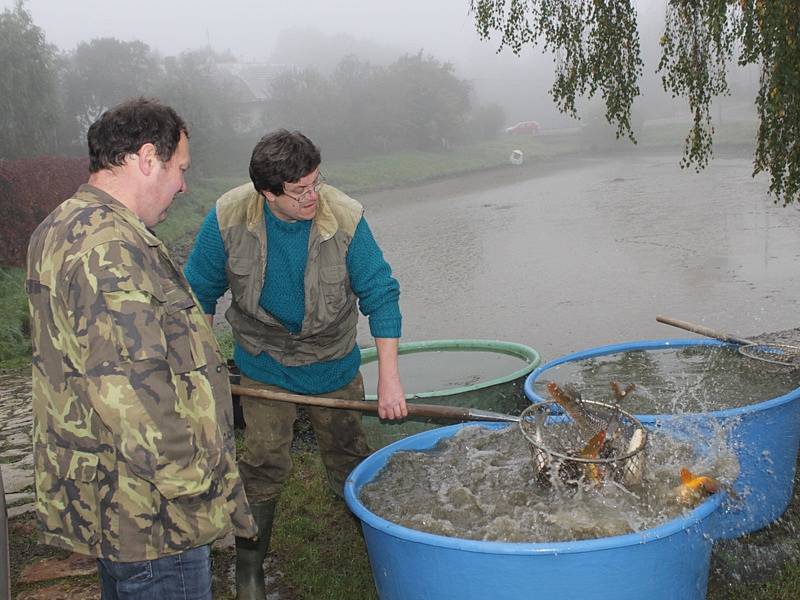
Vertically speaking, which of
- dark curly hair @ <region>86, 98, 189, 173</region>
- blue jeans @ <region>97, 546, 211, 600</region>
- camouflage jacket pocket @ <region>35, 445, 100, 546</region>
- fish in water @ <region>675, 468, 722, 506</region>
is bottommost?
fish in water @ <region>675, 468, 722, 506</region>

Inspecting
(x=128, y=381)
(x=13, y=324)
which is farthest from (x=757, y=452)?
(x=13, y=324)

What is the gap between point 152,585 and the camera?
2152 mm

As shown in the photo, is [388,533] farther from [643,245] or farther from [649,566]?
[643,245]

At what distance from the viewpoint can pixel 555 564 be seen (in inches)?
90.7

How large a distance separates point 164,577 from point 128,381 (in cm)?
61

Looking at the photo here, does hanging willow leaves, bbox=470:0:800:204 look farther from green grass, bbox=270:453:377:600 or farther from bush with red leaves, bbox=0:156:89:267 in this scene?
bush with red leaves, bbox=0:156:89:267

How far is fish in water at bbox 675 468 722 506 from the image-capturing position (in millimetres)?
2553

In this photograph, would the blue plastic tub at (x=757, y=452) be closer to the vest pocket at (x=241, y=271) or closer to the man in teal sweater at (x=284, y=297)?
the man in teal sweater at (x=284, y=297)

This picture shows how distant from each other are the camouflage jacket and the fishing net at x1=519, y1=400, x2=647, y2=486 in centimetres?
110

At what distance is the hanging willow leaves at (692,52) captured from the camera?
4867 millimetres

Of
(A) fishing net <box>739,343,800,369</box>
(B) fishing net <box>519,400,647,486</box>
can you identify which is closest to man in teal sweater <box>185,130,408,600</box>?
(B) fishing net <box>519,400,647,486</box>

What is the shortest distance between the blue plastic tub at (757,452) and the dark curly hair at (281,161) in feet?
4.74

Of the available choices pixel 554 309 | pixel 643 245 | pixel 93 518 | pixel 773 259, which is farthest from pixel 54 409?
pixel 643 245

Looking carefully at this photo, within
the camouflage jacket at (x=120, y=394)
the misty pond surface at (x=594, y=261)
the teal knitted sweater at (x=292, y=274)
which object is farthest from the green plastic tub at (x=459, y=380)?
the misty pond surface at (x=594, y=261)
